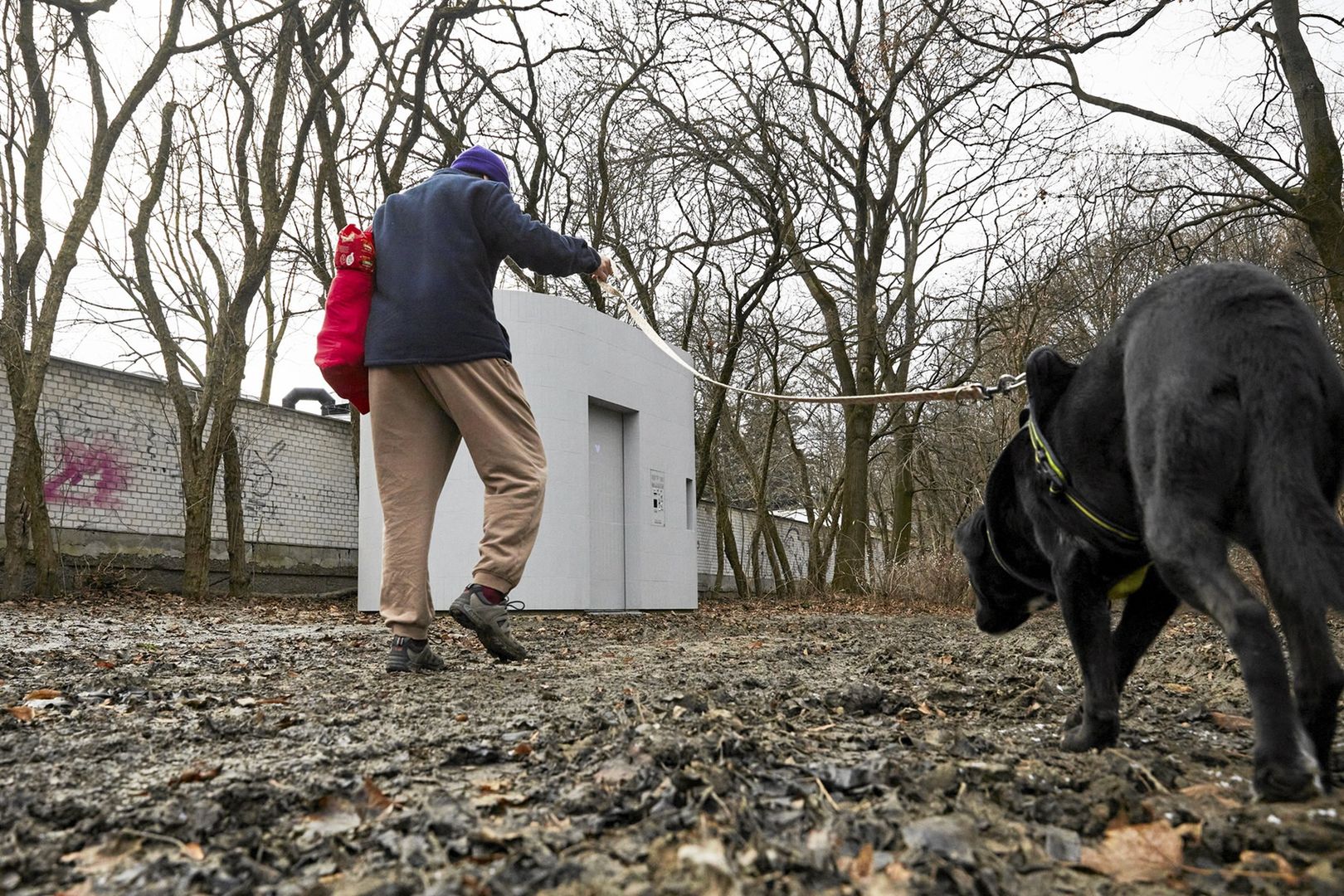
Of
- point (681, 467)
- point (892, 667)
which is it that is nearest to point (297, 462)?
point (681, 467)

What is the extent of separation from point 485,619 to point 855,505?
39.8 feet

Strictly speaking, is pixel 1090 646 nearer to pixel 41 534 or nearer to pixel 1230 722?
pixel 1230 722

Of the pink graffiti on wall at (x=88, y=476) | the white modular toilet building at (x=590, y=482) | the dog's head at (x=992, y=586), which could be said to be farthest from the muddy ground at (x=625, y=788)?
the pink graffiti on wall at (x=88, y=476)

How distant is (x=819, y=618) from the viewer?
1020 cm

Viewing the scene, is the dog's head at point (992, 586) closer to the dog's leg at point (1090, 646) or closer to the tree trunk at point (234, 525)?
the dog's leg at point (1090, 646)

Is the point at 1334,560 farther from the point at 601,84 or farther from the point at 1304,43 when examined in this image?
the point at 601,84

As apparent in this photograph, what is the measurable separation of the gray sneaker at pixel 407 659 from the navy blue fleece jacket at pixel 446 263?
1135 mm

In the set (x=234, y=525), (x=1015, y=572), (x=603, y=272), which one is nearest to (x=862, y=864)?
(x=1015, y=572)

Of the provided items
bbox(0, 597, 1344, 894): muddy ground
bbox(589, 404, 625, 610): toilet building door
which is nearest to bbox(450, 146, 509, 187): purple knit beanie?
bbox(0, 597, 1344, 894): muddy ground

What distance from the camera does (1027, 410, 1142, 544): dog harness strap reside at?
2.16m

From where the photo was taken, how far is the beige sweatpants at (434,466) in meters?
3.98

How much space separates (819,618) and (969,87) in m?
7.11

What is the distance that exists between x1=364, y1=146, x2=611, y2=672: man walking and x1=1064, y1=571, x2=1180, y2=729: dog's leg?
2299 mm

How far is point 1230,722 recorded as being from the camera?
2691mm
